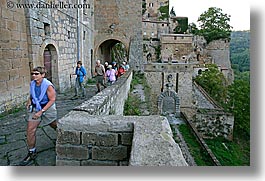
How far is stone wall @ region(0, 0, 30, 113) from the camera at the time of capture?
348 centimetres

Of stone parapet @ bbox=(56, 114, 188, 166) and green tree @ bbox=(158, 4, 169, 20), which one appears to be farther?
green tree @ bbox=(158, 4, 169, 20)

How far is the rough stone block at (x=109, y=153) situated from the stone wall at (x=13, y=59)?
2188 millimetres

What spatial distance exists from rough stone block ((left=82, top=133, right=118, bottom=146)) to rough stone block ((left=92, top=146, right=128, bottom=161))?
0.04m

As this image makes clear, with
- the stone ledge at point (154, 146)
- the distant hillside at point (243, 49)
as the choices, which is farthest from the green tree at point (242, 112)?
the stone ledge at point (154, 146)

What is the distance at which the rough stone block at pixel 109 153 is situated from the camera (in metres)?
1.90

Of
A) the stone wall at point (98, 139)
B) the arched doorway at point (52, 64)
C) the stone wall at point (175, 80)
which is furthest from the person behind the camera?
the stone wall at point (175, 80)

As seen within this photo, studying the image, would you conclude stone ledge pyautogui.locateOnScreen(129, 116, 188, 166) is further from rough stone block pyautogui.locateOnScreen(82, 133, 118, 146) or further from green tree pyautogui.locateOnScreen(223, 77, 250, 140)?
green tree pyautogui.locateOnScreen(223, 77, 250, 140)

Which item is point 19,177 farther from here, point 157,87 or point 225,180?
point 157,87

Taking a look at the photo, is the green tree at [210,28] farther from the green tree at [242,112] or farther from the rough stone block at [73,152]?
the rough stone block at [73,152]

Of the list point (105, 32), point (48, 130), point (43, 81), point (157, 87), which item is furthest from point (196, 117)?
point (43, 81)

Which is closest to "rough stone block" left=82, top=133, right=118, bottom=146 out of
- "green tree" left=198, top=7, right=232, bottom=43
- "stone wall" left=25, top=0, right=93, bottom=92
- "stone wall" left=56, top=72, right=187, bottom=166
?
"stone wall" left=56, top=72, right=187, bottom=166

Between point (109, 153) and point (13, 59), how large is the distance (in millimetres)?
2670

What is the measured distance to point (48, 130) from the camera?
3035mm

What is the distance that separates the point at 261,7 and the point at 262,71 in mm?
527
